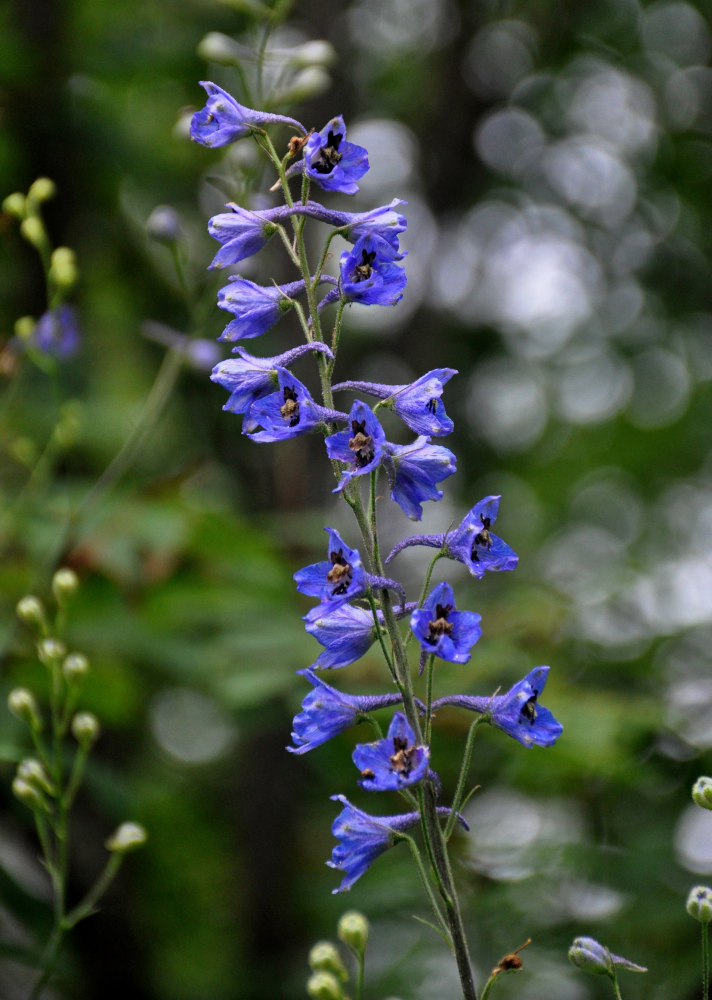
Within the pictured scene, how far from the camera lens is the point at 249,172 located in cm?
319

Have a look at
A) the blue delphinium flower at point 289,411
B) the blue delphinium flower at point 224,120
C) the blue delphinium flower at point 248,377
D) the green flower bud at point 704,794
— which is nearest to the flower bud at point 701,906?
the green flower bud at point 704,794

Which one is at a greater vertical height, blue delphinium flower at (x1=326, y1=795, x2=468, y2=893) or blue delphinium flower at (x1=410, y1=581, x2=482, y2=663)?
blue delphinium flower at (x1=410, y1=581, x2=482, y2=663)

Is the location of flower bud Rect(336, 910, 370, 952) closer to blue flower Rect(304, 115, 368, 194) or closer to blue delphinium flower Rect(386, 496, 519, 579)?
blue delphinium flower Rect(386, 496, 519, 579)

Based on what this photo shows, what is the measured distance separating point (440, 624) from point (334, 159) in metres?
0.88

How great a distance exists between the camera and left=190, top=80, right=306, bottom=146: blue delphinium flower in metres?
1.76

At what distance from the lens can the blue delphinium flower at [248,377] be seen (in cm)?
168

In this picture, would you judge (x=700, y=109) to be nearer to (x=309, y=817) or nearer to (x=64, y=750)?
(x=309, y=817)

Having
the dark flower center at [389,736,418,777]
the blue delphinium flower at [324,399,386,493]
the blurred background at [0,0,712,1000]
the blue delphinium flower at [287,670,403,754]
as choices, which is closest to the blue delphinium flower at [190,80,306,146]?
the blurred background at [0,0,712,1000]

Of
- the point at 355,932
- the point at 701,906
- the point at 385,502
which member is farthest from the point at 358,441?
the point at 385,502

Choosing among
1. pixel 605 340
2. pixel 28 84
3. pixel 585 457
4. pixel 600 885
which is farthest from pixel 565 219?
pixel 600 885

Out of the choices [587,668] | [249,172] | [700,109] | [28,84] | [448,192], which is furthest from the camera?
[700,109]

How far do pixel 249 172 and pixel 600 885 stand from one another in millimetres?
2904

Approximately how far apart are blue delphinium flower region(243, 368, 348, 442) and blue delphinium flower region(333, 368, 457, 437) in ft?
0.17

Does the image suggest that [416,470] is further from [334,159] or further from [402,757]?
[334,159]
